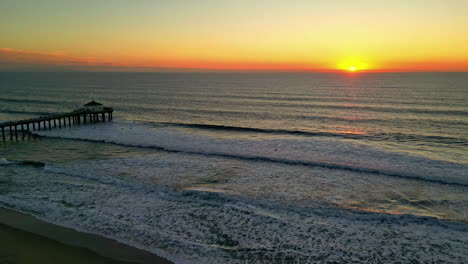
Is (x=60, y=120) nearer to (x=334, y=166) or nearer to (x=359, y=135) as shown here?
(x=334, y=166)

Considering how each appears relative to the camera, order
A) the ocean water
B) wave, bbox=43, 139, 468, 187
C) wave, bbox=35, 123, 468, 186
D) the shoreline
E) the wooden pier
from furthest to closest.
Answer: the wooden pier → wave, bbox=35, 123, 468, 186 → wave, bbox=43, 139, 468, 187 → the ocean water → the shoreline

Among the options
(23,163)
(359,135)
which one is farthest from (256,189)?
(359,135)

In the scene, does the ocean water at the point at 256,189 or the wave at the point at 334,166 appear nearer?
the ocean water at the point at 256,189

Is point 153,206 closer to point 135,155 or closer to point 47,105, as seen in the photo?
point 135,155

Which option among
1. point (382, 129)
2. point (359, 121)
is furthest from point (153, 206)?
point (359, 121)

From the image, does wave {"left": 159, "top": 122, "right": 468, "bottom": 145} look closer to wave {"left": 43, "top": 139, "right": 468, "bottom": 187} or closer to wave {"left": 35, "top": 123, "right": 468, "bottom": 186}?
wave {"left": 35, "top": 123, "right": 468, "bottom": 186}

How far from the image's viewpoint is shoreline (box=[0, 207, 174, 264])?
982 centimetres

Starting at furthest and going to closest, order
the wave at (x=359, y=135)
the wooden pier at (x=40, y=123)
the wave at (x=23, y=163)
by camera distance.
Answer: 1. the wooden pier at (x=40, y=123)
2. the wave at (x=359, y=135)
3. the wave at (x=23, y=163)

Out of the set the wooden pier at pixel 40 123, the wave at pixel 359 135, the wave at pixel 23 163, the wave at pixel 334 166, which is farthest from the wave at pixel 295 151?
the wave at pixel 23 163

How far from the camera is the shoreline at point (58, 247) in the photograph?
32.2 ft

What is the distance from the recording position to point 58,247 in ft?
34.4

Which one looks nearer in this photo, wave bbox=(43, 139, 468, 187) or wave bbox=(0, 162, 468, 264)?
wave bbox=(0, 162, 468, 264)

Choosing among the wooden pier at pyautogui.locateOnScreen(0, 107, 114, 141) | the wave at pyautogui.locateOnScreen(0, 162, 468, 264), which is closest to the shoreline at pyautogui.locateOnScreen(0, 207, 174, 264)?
the wave at pyautogui.locateOnScreen(0, 162, 468, 264)

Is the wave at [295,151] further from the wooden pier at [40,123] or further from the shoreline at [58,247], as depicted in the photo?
the shoreline at [58,247]
